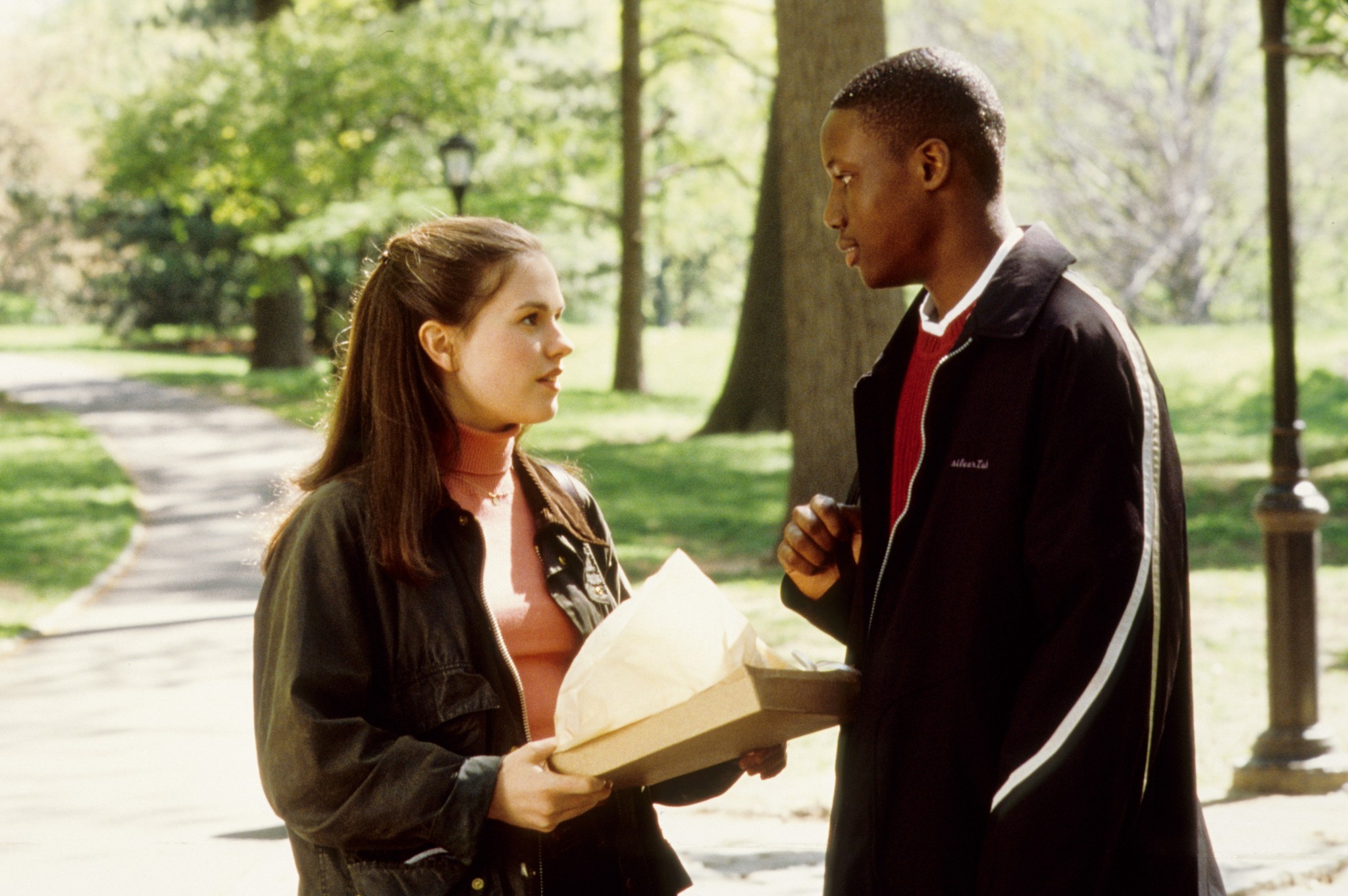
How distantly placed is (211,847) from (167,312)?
136ft

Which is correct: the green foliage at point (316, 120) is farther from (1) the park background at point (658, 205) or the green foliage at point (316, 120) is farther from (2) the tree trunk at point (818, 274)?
(2) the tree trunk at point (818, 274)

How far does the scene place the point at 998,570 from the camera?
220 cm

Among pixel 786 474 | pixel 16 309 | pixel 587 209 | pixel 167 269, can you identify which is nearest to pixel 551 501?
pixel 786 474

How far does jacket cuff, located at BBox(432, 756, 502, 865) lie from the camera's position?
2.44 m

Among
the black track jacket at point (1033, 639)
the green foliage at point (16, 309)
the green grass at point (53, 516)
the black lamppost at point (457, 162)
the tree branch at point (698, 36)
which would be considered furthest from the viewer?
the green foliage at point (16, 309)

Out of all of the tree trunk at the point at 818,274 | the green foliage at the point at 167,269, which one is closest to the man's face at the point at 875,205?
the tree trunk at the point at 818,274

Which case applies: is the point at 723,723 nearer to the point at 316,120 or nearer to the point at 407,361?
the point at 407,361

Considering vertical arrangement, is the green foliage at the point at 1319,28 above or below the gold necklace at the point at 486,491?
above

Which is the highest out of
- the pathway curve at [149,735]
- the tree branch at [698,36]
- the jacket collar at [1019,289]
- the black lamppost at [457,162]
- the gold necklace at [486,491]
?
the tree branch at [698,36]

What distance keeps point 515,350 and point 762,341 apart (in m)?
18.3

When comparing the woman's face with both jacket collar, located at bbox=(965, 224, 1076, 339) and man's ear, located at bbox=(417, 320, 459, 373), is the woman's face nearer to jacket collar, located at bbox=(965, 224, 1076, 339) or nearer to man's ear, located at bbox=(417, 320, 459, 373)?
man's ear, located at bbox=(417, 320, 459, 373)

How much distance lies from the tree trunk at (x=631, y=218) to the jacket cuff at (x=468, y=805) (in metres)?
24.2

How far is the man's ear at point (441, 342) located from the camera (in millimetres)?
2723

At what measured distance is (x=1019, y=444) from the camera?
2199mm
